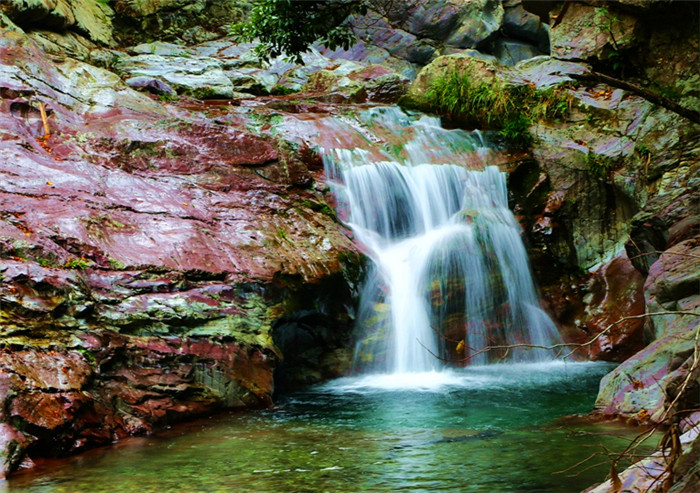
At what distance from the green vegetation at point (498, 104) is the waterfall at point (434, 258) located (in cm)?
92

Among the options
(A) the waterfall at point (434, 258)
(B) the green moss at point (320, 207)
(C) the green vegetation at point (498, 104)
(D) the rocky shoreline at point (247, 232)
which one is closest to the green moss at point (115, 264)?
(D) the rocky shoreline at point (247, 232)

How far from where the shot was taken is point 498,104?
12398 millimetres

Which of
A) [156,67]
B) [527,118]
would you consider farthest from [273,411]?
[156,67]

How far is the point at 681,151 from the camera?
9.41 meters

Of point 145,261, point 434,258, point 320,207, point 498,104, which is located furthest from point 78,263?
point 498,104

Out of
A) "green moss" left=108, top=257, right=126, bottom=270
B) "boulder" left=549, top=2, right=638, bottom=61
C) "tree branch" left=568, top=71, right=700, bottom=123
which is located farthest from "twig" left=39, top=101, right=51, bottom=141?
"boulder" left=549, top=2, right=638, bottom=61

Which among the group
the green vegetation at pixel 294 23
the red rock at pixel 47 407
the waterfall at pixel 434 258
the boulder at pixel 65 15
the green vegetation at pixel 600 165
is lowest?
the red rock at pixel 47 407

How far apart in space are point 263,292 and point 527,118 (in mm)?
6940

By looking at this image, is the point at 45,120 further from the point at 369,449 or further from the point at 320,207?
the point at 369,449

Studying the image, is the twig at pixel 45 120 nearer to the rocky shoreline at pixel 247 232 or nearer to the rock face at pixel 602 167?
the rocky shoreline at pixel 247 232

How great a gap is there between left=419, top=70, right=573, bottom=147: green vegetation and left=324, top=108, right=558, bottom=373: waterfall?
0.92 metres

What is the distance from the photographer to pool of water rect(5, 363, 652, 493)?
418 cm

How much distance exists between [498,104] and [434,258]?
14.1 ft

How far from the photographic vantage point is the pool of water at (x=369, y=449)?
418cm
